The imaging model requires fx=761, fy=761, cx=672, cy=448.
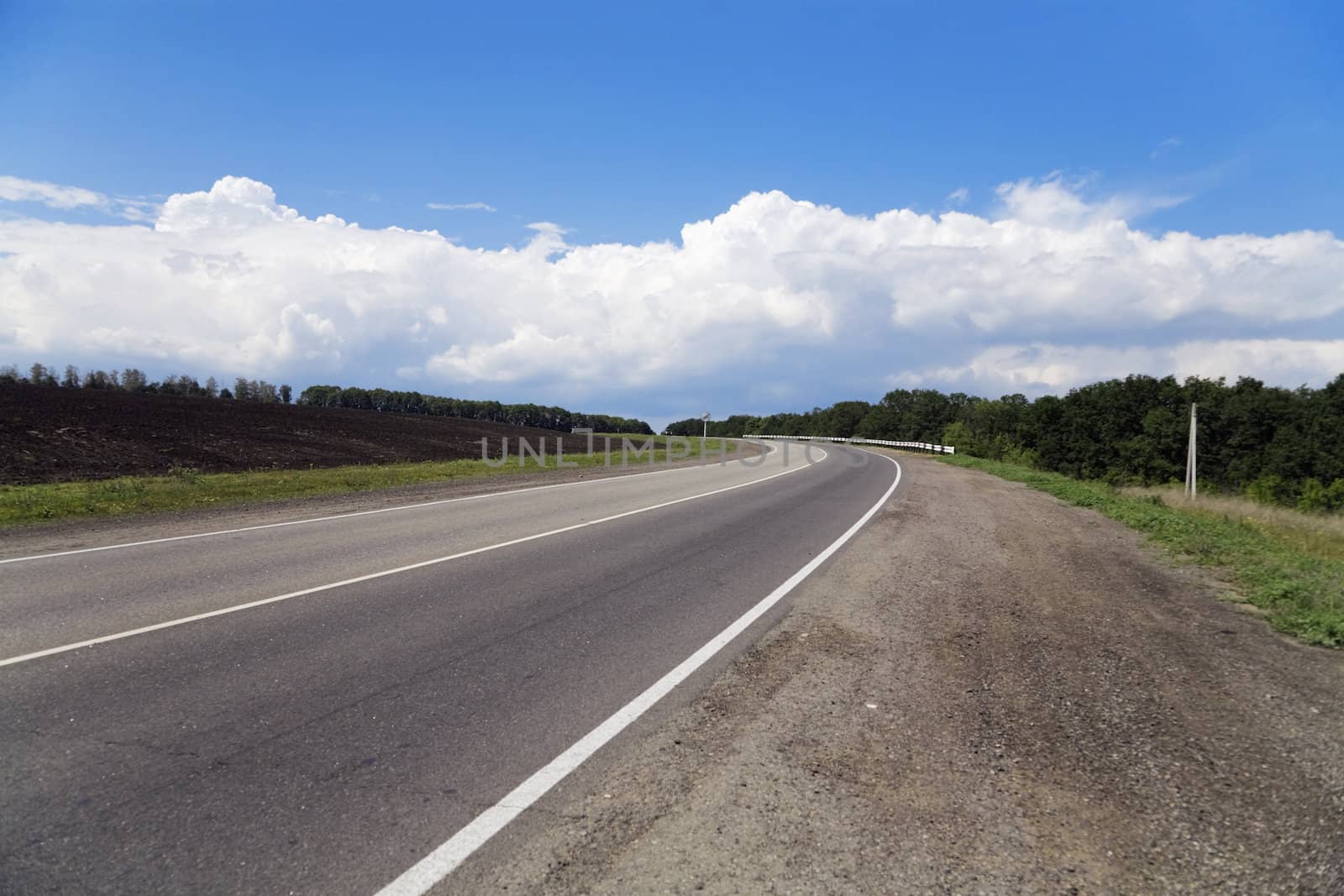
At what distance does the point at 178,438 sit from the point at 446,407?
224 feet

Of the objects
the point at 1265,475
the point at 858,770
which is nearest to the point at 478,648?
the point at 858,770

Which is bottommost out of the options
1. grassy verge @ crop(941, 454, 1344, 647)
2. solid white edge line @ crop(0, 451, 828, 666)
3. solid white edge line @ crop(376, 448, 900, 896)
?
grassy verge @ crop(941, 454, 1344, 647)

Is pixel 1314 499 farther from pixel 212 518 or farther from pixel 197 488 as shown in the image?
pixel 197 488

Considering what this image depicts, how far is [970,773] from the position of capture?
4.16m

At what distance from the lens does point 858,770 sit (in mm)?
4145

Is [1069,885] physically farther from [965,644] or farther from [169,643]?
[169,643]

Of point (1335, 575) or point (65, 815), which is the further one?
point (1335, 575)

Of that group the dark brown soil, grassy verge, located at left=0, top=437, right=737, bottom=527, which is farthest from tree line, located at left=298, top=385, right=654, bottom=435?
grassy verge, located at left=0, top=437, right=737, bottom=527

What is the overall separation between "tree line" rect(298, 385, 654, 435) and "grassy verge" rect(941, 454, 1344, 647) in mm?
78547

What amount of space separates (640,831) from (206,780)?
2281mm

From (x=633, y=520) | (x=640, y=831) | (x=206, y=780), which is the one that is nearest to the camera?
(x=640, y=831)

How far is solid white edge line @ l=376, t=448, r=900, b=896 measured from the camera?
124 inches

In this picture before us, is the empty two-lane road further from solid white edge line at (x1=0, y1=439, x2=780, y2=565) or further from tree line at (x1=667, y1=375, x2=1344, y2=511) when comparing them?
tree line at (x1=667, y1=375, x2=1344, y2=511)

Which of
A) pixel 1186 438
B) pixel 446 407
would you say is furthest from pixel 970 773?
pixel 446 407
